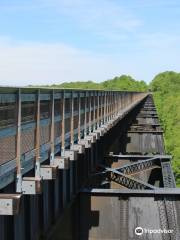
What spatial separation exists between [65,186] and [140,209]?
3958 millimetres

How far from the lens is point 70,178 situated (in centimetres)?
1391

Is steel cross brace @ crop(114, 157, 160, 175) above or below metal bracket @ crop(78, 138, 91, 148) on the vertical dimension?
below

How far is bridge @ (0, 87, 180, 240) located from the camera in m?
7.80

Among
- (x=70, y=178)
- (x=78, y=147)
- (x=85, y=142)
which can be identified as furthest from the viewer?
(x=85, y=142)

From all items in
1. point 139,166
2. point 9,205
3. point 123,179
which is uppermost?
point 9,205

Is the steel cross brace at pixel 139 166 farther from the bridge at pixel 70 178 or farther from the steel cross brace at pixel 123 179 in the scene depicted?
the steel cross brace at pixel 123 179

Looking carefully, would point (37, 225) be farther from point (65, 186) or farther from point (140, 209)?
point (140, 209)

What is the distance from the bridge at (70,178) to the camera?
7801mm

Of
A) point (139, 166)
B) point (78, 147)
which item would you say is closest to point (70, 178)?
point (78, 147)

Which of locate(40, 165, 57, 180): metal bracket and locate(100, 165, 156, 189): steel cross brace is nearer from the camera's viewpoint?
locate(40, 165, 57, 180): metal bracket

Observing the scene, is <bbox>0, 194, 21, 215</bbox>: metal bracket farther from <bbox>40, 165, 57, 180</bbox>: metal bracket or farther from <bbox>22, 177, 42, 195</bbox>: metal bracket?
<bbox>40, 165, 57, 180</bbox>: metal bracket

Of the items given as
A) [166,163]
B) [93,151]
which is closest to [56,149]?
[93,151]

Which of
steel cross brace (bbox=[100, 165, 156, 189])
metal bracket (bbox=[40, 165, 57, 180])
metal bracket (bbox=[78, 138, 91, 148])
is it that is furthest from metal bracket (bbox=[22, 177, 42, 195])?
steel cross brace (bbox=[100, 165, 156, 189])

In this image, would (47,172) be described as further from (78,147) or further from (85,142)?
(85,142)
